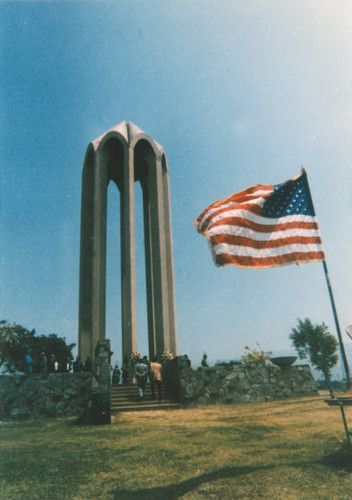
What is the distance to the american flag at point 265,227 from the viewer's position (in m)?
8.08

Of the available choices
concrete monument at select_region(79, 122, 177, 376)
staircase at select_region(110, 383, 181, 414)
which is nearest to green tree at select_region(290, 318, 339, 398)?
concrete monument at select_region(79, 122, 177, 376)

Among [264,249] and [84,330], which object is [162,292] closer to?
[84,330]

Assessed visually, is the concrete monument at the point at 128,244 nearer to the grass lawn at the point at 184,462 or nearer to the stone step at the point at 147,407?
the stone step at the point at 147,407

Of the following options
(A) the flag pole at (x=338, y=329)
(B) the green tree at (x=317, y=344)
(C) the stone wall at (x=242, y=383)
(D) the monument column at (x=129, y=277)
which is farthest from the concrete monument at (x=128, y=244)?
(B) the green tree at (x=317, y=344)

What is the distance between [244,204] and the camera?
8.82 m

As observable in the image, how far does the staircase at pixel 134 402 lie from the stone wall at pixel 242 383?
0.73m

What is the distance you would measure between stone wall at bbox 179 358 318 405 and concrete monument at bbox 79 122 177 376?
8.23 meters

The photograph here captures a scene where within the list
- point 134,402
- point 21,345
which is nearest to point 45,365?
point 134,402

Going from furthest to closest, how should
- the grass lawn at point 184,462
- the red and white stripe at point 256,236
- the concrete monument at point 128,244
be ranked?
the concrete monument at point 128,244 < the red and white stripe at point 256,236 < the grass lawn at point 184,462

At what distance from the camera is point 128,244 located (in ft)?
77.2

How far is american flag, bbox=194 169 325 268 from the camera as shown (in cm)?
808

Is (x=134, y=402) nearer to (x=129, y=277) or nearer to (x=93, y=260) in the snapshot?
(x=129, y=277)

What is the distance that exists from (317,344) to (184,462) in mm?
45208

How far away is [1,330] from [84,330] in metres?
14.2
